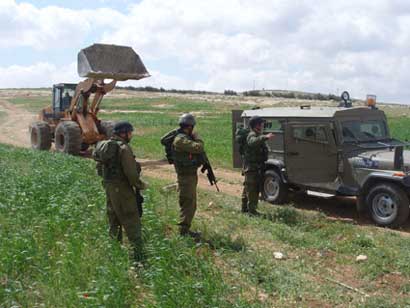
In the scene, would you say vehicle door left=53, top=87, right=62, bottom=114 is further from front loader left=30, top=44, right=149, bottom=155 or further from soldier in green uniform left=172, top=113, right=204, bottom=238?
soldier in green uniform left=172, top=113, right=204, bottom=238

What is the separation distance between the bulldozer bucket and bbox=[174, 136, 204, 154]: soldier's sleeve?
9.12 meters

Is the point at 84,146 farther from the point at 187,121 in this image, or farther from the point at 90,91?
the point at 187,121

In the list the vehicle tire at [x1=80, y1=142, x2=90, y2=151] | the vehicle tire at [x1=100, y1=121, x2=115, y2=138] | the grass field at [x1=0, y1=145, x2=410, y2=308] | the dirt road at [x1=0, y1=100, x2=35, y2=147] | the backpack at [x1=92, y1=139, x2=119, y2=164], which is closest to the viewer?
the grass field at [x1=0, y1=145, x2=410, y2=308]

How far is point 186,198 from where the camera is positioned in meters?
7.38

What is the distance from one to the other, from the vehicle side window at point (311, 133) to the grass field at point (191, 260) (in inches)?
54.4

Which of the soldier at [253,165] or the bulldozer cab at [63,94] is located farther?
the bulldozer cab at [63,94]

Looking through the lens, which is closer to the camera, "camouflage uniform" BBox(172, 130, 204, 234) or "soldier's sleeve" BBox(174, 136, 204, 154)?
"soldier's sleeve" BBox(174, 136, 204, 154)

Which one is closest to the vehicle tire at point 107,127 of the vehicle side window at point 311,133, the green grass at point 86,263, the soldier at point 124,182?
the green grass at point 86,263

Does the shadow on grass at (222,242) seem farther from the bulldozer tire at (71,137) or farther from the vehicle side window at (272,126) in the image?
the bulldozer tire at (71,137)

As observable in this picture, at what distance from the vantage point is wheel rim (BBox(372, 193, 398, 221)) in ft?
27.8

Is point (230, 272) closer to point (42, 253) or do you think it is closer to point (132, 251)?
point (132, 251)

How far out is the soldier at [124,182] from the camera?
615 centimetres

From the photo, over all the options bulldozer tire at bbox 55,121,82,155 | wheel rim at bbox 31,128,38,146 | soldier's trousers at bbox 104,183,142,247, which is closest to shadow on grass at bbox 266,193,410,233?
soldier's trousers at bbox 104,183,142,247

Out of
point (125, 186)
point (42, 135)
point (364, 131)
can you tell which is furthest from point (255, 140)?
point (42, 135)
